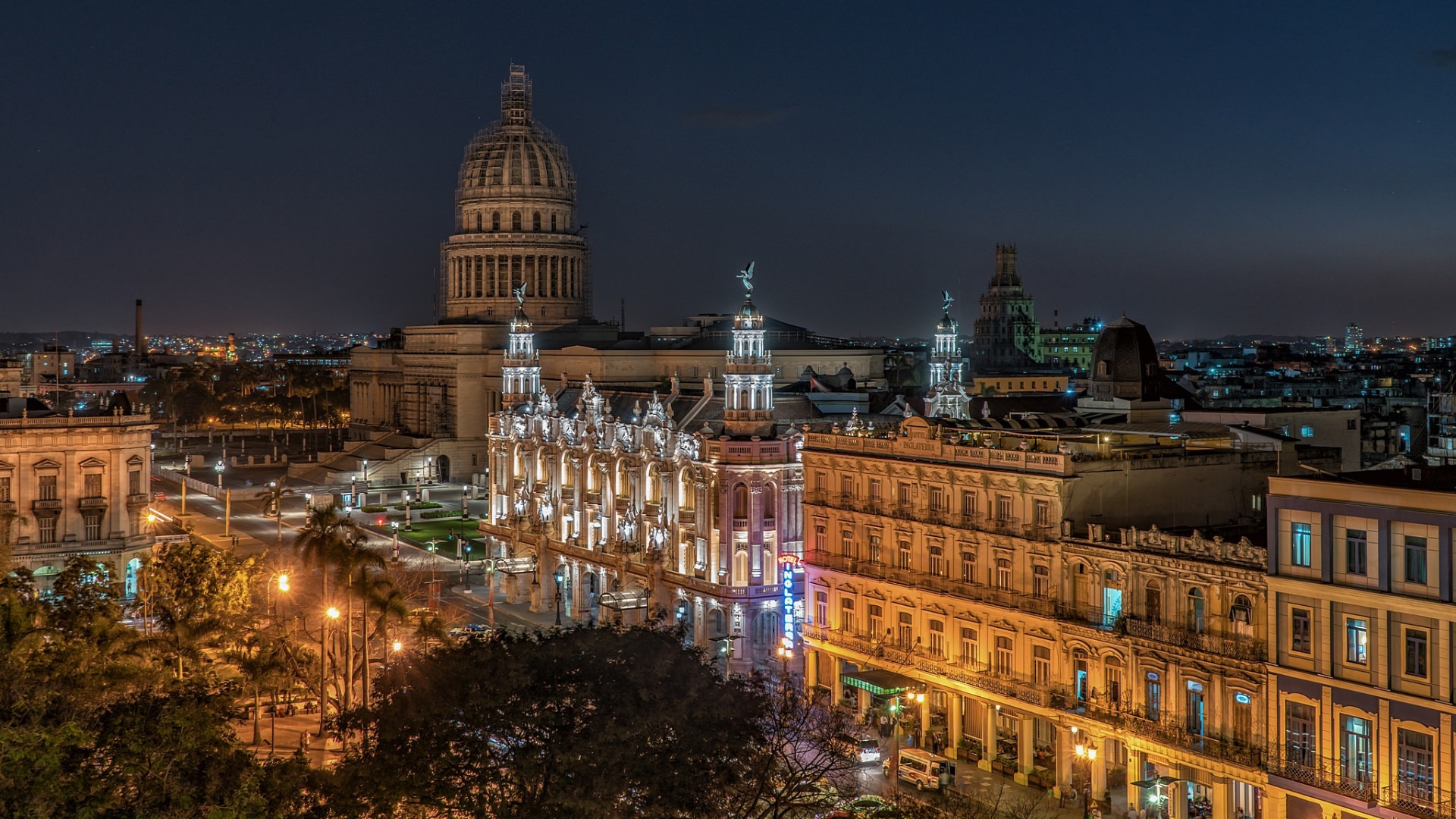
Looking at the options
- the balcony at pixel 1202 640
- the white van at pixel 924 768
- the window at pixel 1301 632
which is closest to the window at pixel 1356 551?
the window at pixel 1301 632

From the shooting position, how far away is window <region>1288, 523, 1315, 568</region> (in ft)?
150

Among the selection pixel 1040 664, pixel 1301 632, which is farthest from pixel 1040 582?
pixel 1301 632

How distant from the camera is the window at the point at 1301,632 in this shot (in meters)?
45.5

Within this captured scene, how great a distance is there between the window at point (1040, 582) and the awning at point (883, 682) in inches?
291

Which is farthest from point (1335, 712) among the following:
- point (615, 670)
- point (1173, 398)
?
point (1173, 398)

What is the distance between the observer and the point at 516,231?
171m

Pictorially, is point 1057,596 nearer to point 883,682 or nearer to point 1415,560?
point 883,682

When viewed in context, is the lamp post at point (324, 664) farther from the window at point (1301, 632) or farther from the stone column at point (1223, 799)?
the window at point (1301, 632)

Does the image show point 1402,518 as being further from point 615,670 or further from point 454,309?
point 454,309

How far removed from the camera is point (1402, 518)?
4300 centimetres

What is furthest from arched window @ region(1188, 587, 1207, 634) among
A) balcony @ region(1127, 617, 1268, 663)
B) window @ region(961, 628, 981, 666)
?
window @ region(961, 628, 981, 666)

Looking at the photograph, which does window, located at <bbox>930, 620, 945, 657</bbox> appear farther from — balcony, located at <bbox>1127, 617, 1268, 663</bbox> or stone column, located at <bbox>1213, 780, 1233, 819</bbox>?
stone column, located at <bbox>1213, 780, 1233, 819</bbox>

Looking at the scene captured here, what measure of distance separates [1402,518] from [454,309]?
142 meters

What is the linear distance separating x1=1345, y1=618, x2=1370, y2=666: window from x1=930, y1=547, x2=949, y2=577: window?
19021 mm
